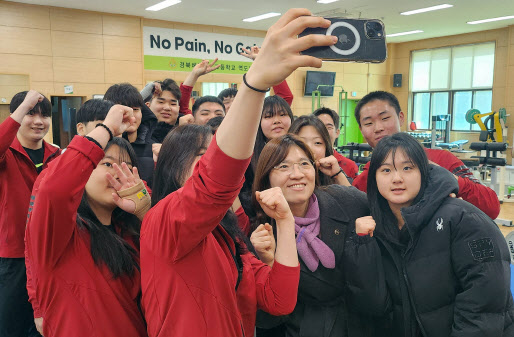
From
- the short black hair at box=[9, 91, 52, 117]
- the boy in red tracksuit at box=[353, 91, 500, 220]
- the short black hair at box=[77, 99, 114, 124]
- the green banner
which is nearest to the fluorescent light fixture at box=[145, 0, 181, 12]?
the green banner

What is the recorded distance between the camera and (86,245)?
1.34 metres

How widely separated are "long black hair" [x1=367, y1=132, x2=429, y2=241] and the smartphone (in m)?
0.80

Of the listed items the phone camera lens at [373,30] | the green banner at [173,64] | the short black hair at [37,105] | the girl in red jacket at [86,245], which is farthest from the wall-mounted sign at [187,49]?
the phone camera lens at [373,30]

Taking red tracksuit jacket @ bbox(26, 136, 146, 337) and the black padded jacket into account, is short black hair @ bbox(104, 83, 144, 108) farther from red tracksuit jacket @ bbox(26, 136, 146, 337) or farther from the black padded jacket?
the black padded jacket

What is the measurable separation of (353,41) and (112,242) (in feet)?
3.32

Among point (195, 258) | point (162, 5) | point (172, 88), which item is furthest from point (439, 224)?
point (162, 5)

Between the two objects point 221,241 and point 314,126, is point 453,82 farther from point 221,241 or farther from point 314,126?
point 221,241

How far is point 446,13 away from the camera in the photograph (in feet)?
31.0

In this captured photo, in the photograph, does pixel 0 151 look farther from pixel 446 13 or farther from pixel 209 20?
pixel 446 13

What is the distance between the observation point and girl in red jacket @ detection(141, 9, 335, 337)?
0.74 meters

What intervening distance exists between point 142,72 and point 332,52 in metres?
9.26

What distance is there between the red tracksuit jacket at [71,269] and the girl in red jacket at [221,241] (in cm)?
28

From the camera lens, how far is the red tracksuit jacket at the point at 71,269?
1182 millimetres

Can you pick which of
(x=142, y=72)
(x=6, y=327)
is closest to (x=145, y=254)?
(x=6, y=327)
